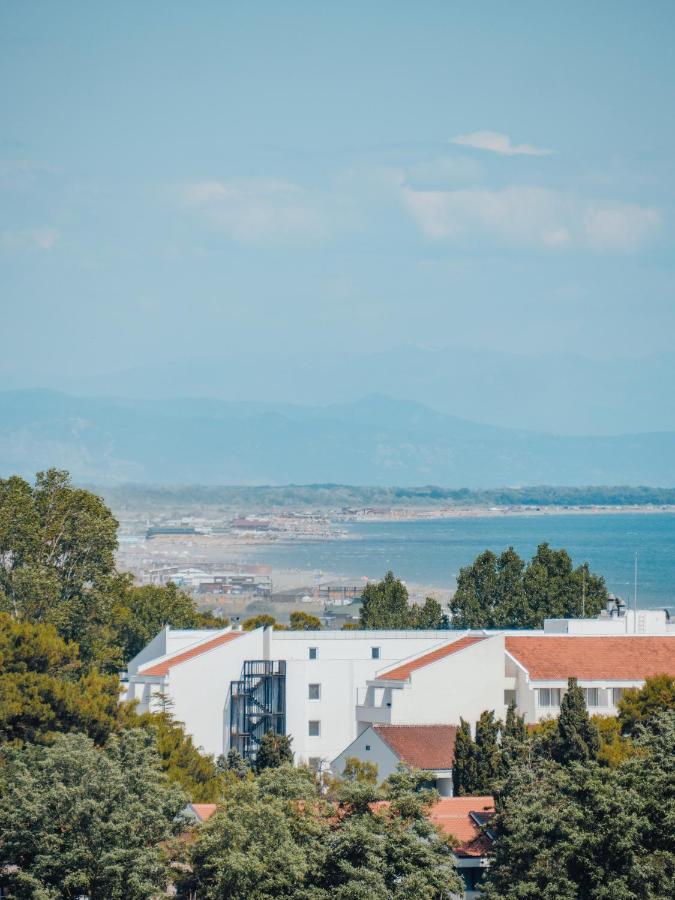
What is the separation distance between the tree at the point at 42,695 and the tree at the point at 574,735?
12.4m

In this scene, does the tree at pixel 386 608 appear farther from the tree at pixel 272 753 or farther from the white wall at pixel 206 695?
the tree at pixel 272 753

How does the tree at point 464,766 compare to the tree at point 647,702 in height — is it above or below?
below

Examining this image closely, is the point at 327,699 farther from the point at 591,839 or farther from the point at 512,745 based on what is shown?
the point at 591,839

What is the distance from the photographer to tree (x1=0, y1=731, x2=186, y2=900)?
125 feet

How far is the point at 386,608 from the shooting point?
93000 mm

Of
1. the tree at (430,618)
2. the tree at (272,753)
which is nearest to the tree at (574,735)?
the tree at (272,753)

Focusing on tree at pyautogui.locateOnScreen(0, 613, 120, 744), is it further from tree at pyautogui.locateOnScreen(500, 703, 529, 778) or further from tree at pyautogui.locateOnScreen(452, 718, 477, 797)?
tree at pyautogui.locateOnScreen(500, 703, 529, 778)

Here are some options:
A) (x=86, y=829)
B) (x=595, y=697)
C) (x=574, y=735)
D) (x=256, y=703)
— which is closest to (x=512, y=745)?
(x=574, y=735)

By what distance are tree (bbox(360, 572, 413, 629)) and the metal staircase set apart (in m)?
23.3

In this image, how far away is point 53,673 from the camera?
56500mm

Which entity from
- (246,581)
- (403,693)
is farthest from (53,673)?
(246,581)

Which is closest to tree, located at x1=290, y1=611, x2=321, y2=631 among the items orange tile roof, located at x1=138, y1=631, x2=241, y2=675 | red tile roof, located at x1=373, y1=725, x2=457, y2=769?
orange tile roof, located at x1=138, y1=631, x2=241, y2=675

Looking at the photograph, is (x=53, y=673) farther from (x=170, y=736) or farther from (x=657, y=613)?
(x=657, y=613)

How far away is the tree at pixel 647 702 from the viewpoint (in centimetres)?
5562
